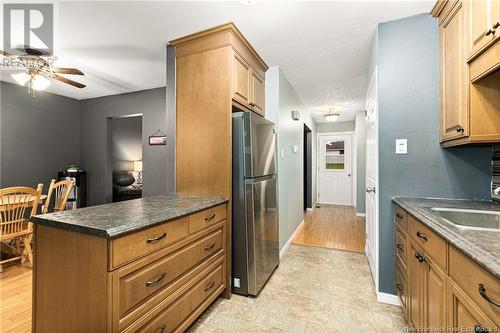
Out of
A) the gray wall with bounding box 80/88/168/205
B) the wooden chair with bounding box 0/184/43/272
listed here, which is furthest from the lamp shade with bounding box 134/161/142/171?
the wooden chair with bounding box 0/184/43/272

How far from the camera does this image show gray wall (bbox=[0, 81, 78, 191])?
3.76 meters

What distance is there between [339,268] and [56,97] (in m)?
5.67

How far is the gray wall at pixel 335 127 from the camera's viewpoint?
6.55m

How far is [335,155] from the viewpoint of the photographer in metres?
6.76

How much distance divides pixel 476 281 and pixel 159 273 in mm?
1438

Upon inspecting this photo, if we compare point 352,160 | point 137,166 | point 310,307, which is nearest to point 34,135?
point 137,166

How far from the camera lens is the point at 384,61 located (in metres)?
2.05

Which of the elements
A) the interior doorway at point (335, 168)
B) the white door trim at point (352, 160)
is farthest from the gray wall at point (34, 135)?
the interior doorway at point (335, 168)

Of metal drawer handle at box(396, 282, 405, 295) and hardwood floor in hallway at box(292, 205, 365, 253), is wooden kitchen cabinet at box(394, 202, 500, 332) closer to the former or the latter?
metal drawer handle at box(396, 282, 405, 295)

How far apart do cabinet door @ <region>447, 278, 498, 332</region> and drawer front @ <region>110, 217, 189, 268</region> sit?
4.63ft

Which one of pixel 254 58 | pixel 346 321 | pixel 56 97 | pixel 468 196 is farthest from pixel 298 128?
pixel 56 97

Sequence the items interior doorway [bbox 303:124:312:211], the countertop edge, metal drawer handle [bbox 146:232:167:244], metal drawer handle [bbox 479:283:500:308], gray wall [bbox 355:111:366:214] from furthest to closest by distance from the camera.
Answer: interior doorway [bbox 303:124:312:211]
gray wall [bbox 355:111:366:214]
metal drawer handle [bbox 146:232:167:244]
the countertop edge
metal drawer handle [bbox 479:283:500:308]

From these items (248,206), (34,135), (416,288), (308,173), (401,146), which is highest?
(34,135)

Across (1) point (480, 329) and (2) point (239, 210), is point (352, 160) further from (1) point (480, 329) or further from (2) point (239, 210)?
(1) point (480, 329)
